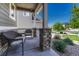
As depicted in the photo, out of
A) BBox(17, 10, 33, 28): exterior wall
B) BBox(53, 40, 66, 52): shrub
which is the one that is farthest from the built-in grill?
BBox(53, 40, 66, 52): shrub

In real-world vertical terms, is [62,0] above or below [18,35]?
above

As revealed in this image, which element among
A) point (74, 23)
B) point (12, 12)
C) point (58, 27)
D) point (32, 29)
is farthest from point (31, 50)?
point (74, 23)

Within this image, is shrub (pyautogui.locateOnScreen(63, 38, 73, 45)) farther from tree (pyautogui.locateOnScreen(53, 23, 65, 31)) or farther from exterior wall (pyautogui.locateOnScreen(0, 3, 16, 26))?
exterior wall (pyautogui.locateOnScreen(0, 3, 16, 26))

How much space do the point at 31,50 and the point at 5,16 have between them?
35.7 inches

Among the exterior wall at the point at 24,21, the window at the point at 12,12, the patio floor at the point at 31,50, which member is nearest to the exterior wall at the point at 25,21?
the exterior wall at the point at 24,21

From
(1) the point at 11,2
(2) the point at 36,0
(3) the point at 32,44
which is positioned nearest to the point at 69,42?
(3) the point at 32,44

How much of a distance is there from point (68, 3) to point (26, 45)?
1.22m

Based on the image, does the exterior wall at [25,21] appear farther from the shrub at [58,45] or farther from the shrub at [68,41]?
the shrub at [68,41]

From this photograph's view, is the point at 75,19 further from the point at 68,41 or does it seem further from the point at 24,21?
the point at 24,21

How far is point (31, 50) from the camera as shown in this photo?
5.19 meters

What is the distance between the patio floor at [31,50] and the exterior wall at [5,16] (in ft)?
1.66

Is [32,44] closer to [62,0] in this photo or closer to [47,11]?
[47,11]

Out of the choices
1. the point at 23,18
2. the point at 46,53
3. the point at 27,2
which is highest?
the point at 27,2

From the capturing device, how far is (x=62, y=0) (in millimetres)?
4953
